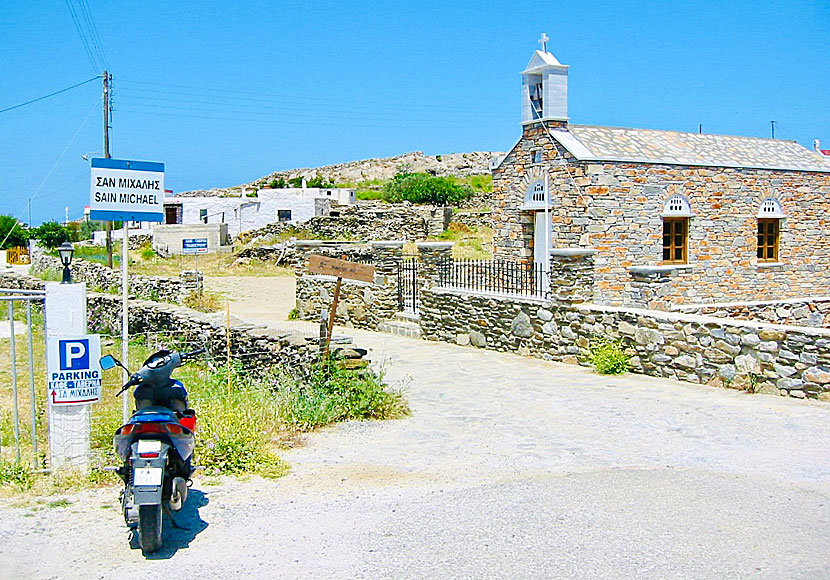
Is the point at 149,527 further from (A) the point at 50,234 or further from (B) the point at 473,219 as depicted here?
(A) the point at 50,234

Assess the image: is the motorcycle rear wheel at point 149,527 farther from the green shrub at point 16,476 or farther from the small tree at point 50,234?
the small tree at point 50,234

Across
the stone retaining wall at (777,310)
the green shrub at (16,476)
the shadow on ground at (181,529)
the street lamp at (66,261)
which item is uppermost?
the street lamp at (66,261)

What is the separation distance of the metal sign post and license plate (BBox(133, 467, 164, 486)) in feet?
6.54

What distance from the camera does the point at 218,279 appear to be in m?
31.5

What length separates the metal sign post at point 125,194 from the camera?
692cm

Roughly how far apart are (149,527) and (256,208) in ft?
136

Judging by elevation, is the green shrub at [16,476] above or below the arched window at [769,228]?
below

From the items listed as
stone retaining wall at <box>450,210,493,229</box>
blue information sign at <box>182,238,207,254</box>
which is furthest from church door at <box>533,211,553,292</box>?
stone retaining wall at <box>450,210,493,229</box>

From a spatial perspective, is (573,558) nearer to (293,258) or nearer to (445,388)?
(445,388)

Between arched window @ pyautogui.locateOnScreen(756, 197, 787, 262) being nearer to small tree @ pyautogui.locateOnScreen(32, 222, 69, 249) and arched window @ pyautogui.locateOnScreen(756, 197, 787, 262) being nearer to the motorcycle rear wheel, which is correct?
the motorcycle rear wheel

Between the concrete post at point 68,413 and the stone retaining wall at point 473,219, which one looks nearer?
the concrete post at point 68,413

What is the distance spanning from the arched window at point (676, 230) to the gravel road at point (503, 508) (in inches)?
449

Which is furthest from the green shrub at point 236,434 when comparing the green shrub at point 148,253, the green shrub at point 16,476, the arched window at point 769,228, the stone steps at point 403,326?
the green shrub at point 148,253

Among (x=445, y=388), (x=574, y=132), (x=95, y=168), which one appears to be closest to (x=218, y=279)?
(x=574, y=132)
